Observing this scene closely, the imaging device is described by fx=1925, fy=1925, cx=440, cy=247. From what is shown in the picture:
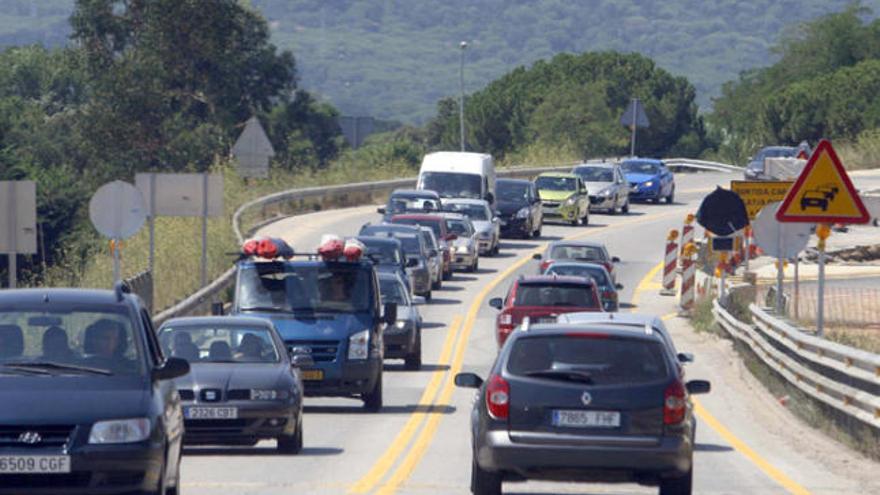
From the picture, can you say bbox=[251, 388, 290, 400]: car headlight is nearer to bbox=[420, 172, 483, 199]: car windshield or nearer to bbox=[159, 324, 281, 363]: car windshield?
bbox=[159, 324, 281, 363]: car windshield

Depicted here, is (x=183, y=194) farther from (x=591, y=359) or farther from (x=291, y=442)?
(x=591, y=359)

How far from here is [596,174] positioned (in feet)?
202

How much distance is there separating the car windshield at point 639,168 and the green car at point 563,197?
8712mm

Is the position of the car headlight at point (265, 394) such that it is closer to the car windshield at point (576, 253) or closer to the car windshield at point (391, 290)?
the car windshield at point (391, 290)

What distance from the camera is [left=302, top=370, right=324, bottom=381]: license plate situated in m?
22.0

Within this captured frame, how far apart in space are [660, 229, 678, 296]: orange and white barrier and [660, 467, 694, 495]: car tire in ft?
95.4

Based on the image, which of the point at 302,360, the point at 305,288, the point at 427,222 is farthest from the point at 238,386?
the point at 427,222

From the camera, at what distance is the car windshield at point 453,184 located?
171ft

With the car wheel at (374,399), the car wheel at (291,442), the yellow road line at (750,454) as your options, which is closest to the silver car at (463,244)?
the yellow road line at (750,454)

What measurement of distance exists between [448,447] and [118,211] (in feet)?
32.0

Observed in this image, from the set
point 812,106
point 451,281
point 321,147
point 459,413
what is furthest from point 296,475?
point 321,147

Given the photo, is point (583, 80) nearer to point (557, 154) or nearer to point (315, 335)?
point (557, 154)

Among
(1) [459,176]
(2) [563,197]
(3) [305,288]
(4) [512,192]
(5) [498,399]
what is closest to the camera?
(5) [498,399]

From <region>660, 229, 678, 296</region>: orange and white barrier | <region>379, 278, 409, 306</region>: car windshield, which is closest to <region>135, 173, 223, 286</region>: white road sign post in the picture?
<region>379, 278, 409, 306</region>: car windshield
